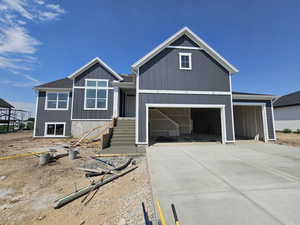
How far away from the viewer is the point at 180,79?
29.1 ft

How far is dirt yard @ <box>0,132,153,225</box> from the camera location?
2.52 metres

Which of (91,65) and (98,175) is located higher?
(91,65)

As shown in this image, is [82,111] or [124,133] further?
[82,111]

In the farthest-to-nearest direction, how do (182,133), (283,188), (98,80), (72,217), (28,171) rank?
(182,133) < (98,80) < (28,171) < (283,188) < (72,217)

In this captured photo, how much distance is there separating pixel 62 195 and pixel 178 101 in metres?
7.34

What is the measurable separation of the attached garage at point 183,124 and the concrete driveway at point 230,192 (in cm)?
539

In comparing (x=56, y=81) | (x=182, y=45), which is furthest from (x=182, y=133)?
(x=56, y=81)

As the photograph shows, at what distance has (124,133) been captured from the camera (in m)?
8.73

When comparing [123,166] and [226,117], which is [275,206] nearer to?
[123,166]

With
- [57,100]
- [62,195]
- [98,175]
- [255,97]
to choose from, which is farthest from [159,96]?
[57,100]

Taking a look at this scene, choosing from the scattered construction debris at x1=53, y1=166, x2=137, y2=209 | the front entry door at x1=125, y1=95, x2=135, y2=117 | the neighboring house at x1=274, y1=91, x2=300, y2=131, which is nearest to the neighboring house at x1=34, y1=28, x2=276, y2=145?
the front entry door at x1=125, y1=95, x2=135, y2=117

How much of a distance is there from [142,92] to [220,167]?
5.88 m

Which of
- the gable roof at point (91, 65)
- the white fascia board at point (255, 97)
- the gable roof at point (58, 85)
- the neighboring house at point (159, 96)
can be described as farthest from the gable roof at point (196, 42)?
the gable roof at point (58, 85)

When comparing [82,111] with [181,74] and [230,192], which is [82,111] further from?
[230,192]
